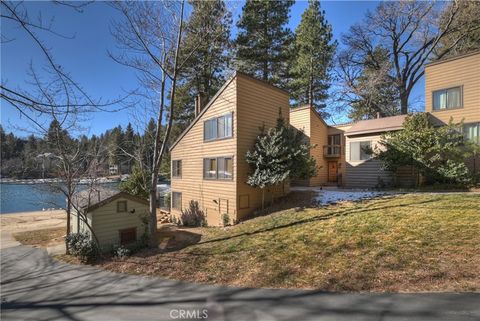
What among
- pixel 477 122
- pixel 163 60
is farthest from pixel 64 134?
pixel 477 122

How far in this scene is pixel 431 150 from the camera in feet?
44.7

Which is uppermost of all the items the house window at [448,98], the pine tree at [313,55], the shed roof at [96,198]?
the pine tree at [313,55]

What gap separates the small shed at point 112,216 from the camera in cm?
1259

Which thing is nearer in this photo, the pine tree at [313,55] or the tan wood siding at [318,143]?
the tan wood siding at [318,143]

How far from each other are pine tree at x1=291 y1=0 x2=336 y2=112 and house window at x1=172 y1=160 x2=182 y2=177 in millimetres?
15446

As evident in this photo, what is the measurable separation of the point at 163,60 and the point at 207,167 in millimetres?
7063

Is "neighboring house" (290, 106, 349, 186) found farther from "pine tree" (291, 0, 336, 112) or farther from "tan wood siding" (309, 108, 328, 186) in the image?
"pine tree" (291, 0, 336, 112)

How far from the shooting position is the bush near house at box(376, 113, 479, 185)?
1321cm

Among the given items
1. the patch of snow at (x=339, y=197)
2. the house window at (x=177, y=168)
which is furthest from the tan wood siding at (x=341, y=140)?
the house window at (x=177, y=168)

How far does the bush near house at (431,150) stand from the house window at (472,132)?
1.51ft

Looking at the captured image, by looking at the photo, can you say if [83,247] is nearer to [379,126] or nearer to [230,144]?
[230,144]

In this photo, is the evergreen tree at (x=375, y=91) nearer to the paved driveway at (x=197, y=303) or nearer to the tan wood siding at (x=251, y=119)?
the tan wood siding at (x=251, y=119)

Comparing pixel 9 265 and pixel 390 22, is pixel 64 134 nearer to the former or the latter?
pixel 9 265

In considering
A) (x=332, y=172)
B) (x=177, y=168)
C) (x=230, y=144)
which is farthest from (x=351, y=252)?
(x=332, y=172)
